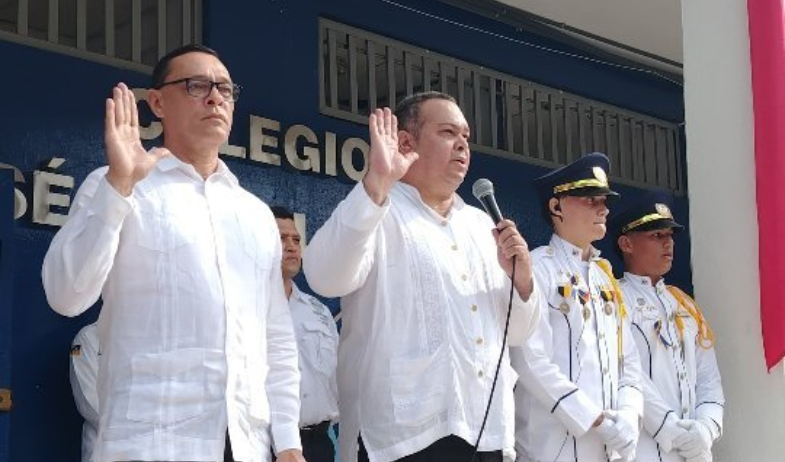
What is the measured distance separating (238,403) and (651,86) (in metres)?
5.44

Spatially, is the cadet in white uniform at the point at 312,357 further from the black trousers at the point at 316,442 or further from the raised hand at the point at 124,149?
the raised hand at the point at 124,149

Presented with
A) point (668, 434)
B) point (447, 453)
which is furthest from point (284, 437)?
point (668, 434)

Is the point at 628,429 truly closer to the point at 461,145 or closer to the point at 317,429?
the point at 461,145

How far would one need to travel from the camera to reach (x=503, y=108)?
7.04m

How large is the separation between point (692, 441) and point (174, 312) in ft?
7.68

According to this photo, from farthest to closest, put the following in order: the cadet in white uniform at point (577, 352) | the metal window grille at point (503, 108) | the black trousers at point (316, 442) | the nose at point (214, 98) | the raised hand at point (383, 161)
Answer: the metal window grille at point (503, 108), the black trousers at point (316, 442), the cadet in white uniform at point (577, 352), the raised hand at point (383, 161), the nose at point (214, 98)

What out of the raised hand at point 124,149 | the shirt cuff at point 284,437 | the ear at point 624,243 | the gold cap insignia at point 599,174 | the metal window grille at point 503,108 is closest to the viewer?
the raised hand at point 124,149

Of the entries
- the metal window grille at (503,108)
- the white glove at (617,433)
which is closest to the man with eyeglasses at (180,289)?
the white glove at (617,433)

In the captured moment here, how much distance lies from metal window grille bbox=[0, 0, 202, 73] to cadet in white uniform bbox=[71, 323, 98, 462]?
45.1 inches

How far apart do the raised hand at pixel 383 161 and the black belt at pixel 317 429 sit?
177 cm

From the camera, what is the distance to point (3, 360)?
464cm

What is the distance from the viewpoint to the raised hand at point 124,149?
9.22 feet

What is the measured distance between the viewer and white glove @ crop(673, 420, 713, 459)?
15.1ft

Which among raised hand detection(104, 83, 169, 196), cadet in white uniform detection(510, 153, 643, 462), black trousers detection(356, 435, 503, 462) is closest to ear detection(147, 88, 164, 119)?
raised hand detection(104, 83, 169, 196)
